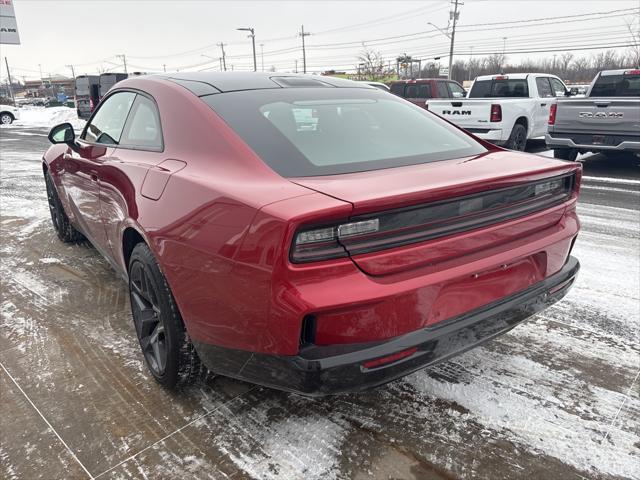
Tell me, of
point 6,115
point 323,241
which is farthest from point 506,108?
point 6,115

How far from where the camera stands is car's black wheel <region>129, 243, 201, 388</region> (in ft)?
7.52

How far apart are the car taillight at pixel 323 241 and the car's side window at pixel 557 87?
12.1 meters

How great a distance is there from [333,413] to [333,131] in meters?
1.37

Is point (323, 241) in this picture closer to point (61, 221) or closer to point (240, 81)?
point (240, 81)

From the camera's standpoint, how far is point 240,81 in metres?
2.75

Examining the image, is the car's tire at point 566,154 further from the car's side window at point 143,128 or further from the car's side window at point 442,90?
the car's side window at point 143,128

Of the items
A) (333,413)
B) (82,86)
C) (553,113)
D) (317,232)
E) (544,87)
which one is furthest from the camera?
(82,86)

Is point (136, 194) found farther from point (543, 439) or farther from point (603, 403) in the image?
A: point (603, 403)

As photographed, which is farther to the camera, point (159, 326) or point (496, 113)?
point (496, 113)

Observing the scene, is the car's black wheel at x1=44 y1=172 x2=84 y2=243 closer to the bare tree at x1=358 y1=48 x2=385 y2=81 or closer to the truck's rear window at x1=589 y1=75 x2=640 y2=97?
the truck's rear window at x1=589 y1=75 x2=640 y2=97

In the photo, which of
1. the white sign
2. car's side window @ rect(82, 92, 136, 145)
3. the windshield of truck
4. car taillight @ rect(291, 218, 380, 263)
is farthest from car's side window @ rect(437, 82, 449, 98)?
the white sign

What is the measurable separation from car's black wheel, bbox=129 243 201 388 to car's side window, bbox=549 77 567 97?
11968mm

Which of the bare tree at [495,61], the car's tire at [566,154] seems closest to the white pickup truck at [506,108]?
the car's tire at [566,154]

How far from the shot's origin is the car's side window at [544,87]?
11234mm
